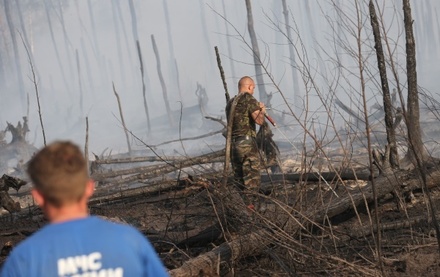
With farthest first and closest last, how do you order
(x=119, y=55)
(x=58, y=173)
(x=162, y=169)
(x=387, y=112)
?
(x=119, y=55) → (x=162, y=169) → (x=387, y=112) → (x=58, y=173)

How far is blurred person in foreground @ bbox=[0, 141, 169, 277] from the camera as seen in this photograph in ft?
5.79

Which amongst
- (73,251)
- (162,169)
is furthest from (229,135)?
(162,169)

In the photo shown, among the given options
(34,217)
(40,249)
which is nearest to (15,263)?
(40,249)

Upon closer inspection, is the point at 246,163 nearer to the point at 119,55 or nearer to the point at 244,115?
the point at 244,115

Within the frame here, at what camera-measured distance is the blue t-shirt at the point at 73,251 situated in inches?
69.6

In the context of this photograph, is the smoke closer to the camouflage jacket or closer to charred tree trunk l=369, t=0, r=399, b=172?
charred tree trunk l=369, t=0, r=399, b=172

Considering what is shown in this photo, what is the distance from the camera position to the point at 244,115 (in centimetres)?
692

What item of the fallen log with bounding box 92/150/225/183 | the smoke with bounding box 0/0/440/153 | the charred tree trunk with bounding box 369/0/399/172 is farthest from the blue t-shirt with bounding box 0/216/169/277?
the smoke with bounding box 0/0/440/153

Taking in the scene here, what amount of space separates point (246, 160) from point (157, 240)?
1744 mm

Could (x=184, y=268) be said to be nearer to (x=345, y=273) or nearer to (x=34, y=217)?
(x=345, y=273)

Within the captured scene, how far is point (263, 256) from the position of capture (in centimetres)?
495

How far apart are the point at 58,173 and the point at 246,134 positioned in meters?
5.29

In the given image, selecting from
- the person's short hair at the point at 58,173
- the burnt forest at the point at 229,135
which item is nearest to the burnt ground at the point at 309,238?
the burnt forest at the point at 229,135

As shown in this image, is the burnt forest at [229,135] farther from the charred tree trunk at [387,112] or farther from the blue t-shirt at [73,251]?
the blue t-shirt at [73,251]
